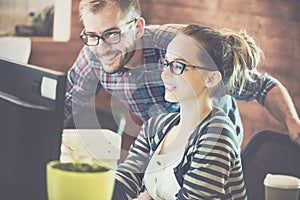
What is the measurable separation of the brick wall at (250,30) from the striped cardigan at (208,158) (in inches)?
4.8

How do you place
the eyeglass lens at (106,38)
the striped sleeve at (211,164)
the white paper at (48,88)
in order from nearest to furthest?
the white paper at (48,88) → the striped sleeve at (211,164) → the eyeglass lens at (106,38)

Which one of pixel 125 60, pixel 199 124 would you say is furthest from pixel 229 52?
pixel 125 60

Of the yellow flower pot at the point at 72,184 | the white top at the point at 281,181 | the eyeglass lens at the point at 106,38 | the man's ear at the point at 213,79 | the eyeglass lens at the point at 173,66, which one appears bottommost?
the white top at the point at 281,181

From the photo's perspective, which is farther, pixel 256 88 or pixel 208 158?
pixel 256 88

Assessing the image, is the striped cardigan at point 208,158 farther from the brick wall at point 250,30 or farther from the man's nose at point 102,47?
the man's nose at point 102,47

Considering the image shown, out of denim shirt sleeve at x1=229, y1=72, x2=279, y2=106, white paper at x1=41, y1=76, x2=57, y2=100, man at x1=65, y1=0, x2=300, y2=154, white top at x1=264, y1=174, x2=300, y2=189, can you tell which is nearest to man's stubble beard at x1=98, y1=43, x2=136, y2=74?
man at x1=65, y1=0, x2=300, y2=154

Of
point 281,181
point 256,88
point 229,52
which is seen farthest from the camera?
point 281,181

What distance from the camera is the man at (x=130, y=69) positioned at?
1.71 m

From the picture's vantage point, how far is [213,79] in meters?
1.64

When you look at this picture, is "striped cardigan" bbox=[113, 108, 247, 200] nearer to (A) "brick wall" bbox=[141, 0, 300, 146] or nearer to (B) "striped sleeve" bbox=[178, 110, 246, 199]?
(B) "striped sleeve" bbox=[178, 110, 246, 199]

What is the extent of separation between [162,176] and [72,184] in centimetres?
33

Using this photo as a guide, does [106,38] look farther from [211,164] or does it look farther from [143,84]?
[211,164]

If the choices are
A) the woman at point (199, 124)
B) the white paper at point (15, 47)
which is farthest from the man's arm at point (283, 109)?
the white paper at point (15, 47)

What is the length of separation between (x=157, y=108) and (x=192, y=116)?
0.38 ft
